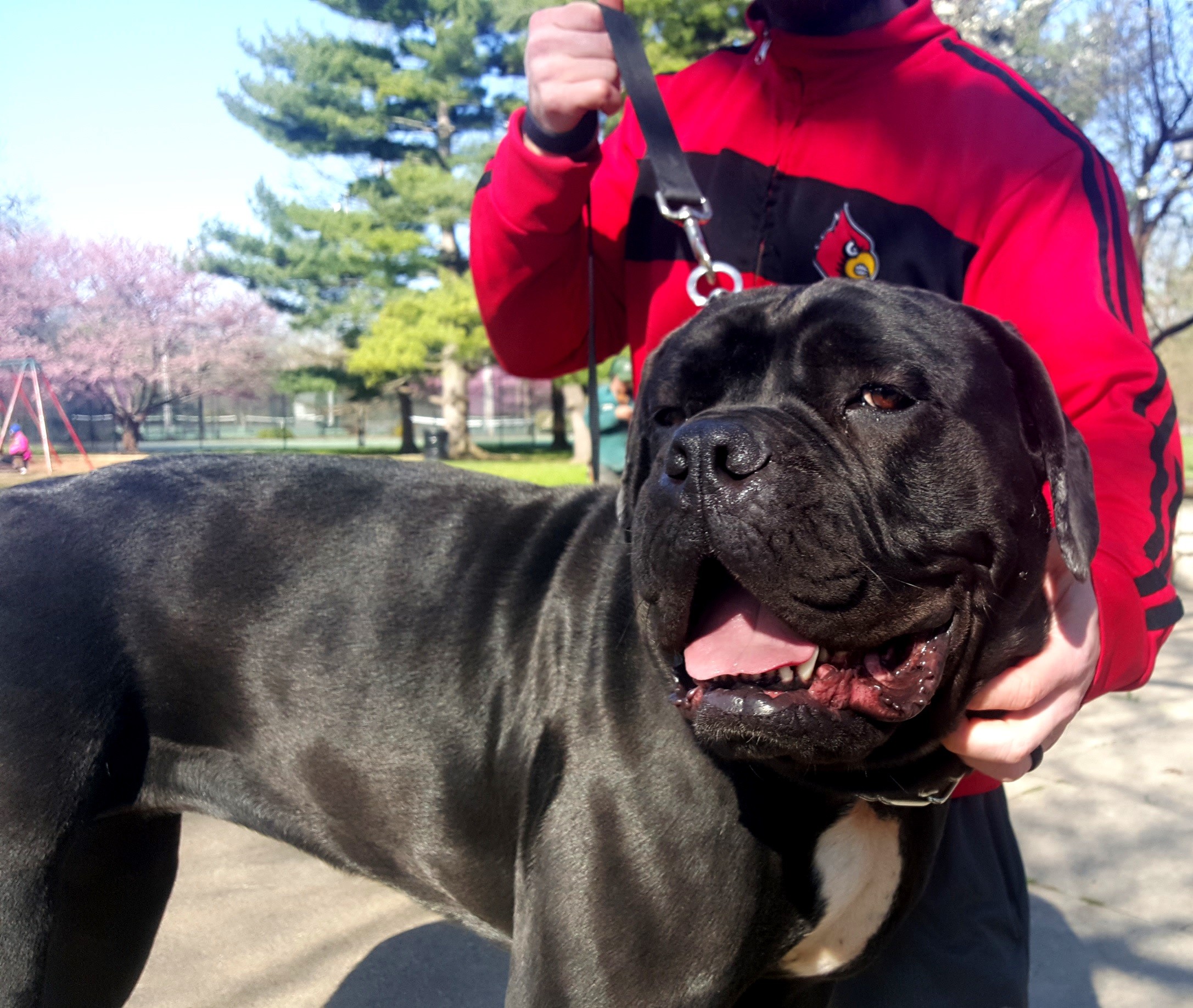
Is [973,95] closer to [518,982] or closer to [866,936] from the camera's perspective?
[866,936]

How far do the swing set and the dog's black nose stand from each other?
52.5 ft

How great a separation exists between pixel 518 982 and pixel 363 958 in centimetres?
162

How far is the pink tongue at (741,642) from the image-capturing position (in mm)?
1508

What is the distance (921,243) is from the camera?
6.81 ft

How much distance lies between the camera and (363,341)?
86.0 ft

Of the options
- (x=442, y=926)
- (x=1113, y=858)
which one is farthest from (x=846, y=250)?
(x=1113, y=858)

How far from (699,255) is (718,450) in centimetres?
74

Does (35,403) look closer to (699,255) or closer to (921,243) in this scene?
(699,255)

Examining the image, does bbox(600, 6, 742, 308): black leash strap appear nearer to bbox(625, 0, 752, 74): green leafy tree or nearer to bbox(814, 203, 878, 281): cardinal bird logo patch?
bbox(814, 203, 878, 281): cardinal bird logo patch

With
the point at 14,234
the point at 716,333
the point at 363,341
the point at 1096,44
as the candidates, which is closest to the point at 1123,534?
the point at 716,333

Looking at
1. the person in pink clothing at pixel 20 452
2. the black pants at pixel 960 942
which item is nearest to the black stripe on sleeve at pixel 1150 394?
the black pants at pixel 960 942

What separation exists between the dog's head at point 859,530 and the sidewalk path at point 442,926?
1.85m

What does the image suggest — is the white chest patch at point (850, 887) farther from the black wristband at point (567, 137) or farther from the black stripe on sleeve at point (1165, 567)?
the black wristband at point (567, 137)

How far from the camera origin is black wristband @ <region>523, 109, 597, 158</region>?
2049 millimetres
